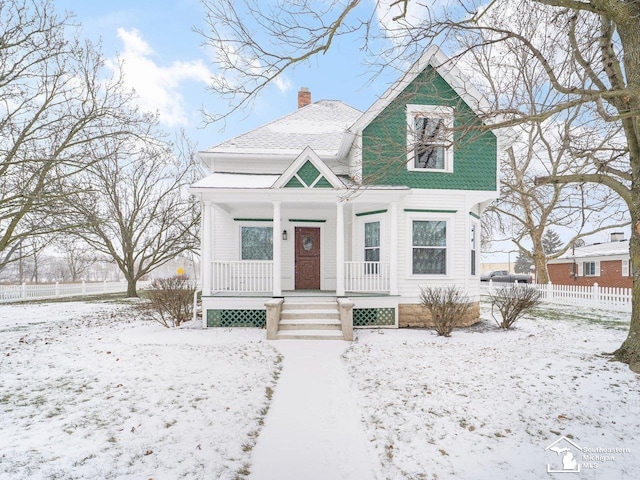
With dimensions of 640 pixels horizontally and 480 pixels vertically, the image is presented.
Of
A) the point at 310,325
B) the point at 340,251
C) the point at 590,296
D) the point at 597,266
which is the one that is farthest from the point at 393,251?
the point at 597,266

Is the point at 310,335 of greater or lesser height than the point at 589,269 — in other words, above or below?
below

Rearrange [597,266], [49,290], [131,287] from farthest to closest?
[597,266], [131,287], [49,290]

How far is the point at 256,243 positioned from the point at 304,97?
8.17m

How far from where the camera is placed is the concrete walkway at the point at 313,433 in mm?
3084

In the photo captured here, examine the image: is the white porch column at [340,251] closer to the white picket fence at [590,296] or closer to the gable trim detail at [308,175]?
the gable trim detail at [308,175]

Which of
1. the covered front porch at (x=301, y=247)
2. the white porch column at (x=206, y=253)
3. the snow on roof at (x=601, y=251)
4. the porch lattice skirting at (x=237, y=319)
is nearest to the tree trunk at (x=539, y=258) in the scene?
the snow on roof at (x=601, y=251)

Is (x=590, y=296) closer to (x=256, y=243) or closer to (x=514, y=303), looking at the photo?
(x=514, y=303)

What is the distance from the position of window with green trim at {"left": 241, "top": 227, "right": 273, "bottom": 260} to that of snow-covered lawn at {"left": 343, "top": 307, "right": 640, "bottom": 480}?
16.6 feet

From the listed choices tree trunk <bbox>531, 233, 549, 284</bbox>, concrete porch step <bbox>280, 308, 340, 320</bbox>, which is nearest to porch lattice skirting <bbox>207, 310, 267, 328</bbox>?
concrete porch step <bbox>280, 308, 340, 320</bbox>

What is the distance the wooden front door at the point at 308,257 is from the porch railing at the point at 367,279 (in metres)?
2.13

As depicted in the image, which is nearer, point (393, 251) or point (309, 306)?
point (309, 306)

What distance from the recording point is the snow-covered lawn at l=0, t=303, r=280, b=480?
3.11 metres

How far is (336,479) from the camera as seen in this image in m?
2.96

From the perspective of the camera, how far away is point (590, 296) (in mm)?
15250
